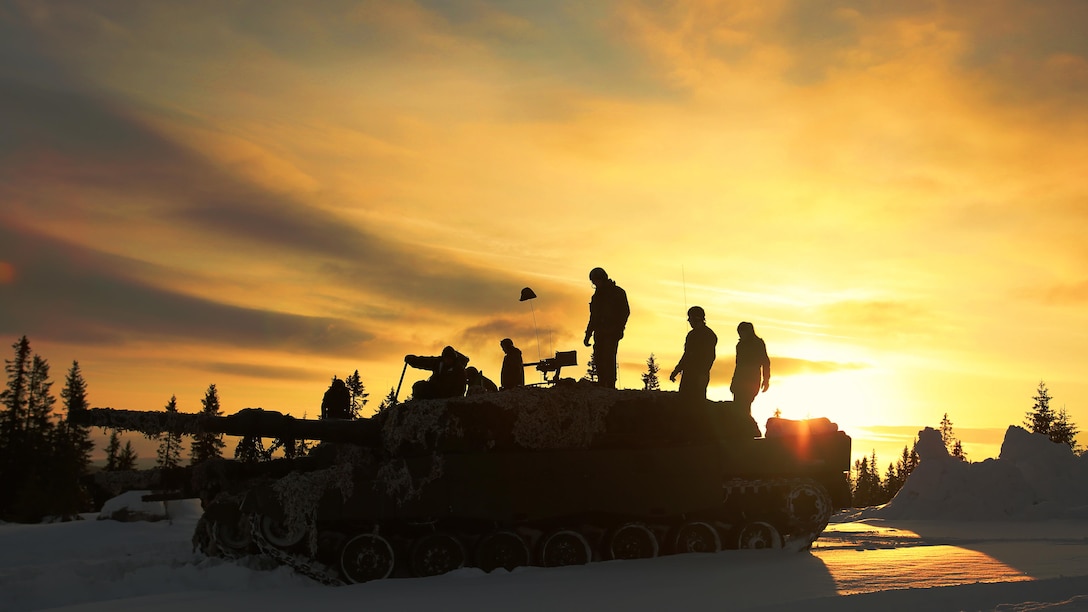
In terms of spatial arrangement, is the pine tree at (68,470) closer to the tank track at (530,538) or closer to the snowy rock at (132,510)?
the snowy rock at (132,510)

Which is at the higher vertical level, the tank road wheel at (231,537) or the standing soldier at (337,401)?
the standing soldier at (337,401)

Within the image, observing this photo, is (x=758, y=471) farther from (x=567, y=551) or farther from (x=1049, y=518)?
(x=1049, y=518)

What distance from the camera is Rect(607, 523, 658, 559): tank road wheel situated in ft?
49.5

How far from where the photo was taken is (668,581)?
11.9 metres

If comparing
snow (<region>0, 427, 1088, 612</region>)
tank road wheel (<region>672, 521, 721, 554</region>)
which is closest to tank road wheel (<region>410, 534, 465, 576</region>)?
snow (<region>0, 427, 1088, 612</region>)

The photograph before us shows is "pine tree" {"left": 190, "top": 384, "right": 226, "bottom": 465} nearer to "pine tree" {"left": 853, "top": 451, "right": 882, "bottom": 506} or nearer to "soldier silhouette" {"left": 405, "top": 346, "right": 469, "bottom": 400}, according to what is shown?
"soldier silhouette" {"left": 405, "top": 346, "right": 469, "bottom": 400}

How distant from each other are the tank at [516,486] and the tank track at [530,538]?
2 cm

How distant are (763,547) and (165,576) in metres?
9.87

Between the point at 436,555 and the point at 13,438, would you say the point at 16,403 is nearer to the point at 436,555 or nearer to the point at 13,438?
the point at 13,438

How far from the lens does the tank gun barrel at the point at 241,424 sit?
15.5 m

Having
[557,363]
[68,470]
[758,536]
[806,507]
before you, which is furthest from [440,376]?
[68,470]

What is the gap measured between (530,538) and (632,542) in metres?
1.75

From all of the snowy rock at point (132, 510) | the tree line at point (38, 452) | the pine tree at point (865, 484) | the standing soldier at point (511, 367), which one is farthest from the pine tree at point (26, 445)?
the pine tree at point (865, 484)

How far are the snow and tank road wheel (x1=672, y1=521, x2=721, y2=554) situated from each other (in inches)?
19.6
